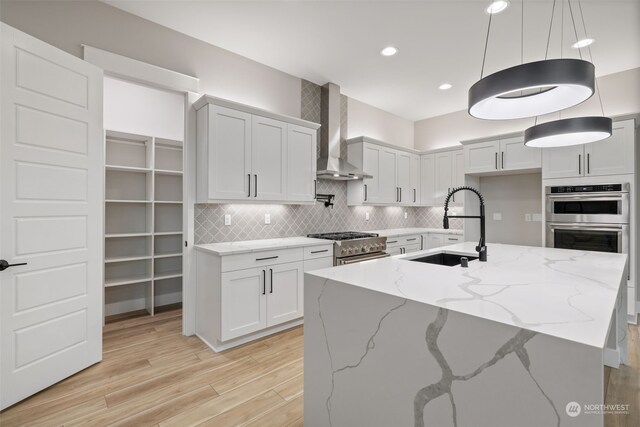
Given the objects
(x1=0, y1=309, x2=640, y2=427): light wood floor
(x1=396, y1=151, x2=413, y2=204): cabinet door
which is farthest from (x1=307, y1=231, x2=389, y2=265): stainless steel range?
(x1=396, y1=151, x2=413, y2=204): cabinet door

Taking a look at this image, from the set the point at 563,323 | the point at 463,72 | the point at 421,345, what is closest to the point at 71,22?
the point at 421,345

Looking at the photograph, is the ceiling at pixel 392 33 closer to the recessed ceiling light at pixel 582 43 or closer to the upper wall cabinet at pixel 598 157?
the recessed ceiling light at pixel 582 43

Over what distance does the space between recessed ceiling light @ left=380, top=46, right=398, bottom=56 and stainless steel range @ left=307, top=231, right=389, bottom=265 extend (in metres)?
2.20

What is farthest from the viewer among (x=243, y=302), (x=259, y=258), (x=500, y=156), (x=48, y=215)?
(x=500, y=156)

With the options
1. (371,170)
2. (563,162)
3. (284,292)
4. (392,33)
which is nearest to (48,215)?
(284,292)

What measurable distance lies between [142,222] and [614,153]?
580cm

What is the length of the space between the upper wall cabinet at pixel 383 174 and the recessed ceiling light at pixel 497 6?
85.1 inches

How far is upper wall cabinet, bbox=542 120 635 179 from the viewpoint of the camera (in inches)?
135

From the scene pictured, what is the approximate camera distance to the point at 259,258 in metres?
3.00

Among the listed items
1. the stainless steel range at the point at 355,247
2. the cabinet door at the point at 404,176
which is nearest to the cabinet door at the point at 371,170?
the cabinet door at the point at 404,176

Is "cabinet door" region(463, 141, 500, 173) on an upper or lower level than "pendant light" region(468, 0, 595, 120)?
upper

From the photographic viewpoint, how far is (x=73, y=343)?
7.66 feet

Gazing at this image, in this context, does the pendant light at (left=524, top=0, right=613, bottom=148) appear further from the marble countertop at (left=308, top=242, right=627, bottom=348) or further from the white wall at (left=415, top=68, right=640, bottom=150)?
the white wall at (left=415, top=68, right=640, bottom=150)

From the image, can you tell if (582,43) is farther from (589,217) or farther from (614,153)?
(589,217)
